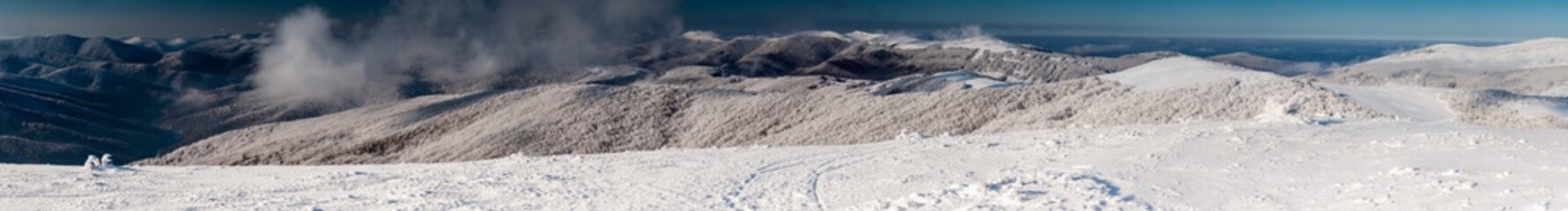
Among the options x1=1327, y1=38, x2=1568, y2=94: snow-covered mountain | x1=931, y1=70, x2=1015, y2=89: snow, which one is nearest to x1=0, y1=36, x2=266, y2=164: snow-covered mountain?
x1=931, y1=70, x2=1015, y2=89: snow

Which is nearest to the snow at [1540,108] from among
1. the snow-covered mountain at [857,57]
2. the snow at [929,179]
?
the snow at [929,179]

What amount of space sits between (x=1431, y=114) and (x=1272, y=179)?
19.6 meters

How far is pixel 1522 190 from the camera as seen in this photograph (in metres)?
11.5

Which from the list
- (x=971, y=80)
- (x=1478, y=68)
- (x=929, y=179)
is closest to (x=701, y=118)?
(x=971, y=80)

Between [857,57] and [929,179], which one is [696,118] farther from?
[857,57]

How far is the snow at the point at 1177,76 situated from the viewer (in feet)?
135

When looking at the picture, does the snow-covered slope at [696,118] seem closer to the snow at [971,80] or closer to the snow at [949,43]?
the snow at [971,80]

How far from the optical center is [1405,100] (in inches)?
1283

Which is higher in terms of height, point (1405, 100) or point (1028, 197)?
point (1028, 197)

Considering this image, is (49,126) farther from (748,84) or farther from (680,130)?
(748,84)

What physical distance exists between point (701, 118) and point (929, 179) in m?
42.0

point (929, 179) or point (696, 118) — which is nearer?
point (929, 179)

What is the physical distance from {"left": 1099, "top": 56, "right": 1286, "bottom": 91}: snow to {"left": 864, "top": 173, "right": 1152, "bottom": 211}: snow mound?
93.9 ft

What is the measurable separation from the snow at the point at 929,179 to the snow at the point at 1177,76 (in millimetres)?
23611
